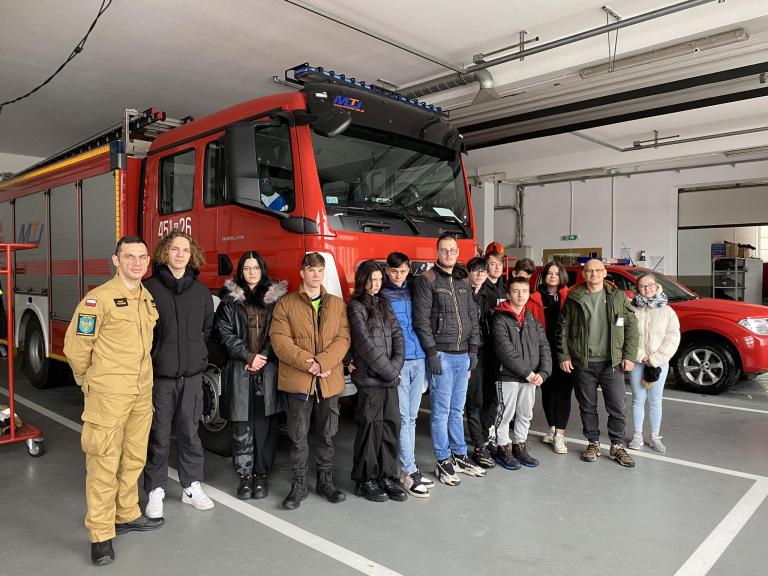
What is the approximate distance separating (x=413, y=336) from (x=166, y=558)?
2048mm

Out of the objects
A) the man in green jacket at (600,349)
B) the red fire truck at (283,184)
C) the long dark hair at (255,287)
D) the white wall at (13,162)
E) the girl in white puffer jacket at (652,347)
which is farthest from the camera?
the white wall at (13,162)

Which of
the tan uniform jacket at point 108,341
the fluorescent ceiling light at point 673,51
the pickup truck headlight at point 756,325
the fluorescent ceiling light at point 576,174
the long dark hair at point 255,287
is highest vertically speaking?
the fluorescent ceiling light at point 576,174

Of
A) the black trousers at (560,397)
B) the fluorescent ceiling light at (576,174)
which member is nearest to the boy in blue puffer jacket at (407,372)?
the black trousers at (560,397)

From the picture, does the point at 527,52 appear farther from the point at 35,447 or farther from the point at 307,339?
the point at 35,447

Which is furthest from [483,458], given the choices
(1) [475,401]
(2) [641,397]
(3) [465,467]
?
(2) [641,397]

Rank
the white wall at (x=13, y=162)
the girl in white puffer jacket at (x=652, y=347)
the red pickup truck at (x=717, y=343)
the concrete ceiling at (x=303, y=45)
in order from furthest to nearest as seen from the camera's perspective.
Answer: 1. the white wall at (x=13, y=162)
2. the red pickup truck at (x=717, y=343)
3. the concrete ceiling at (x=303, y=45)
4. the girl in white puffer jacket at (x=652, y=347)

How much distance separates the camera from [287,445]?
5371 millimetres

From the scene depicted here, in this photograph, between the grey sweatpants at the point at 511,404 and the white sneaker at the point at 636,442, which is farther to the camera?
the white sneaker at the point at 636,442

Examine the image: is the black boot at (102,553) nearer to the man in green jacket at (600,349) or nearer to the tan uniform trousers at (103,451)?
the tan uniform trousers at (103,451)

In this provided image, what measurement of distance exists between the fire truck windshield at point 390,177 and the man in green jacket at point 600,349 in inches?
48.1

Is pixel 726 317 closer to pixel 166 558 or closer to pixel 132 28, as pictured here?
pixel 166 558

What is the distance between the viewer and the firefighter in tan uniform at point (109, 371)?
316cm

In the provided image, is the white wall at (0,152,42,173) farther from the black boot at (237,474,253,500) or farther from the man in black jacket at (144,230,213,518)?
the black boot at (237,474,253,500)

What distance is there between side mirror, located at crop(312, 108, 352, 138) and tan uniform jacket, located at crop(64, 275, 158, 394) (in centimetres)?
176
